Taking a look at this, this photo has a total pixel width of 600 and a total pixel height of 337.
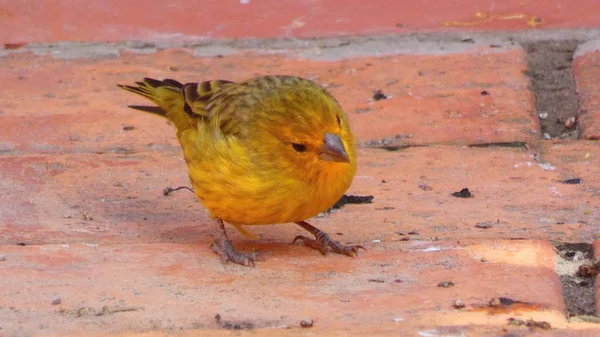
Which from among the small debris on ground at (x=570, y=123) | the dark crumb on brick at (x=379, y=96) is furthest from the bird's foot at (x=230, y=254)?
the small debris on ground at (x=570, y=123)

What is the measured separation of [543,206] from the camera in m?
3.08

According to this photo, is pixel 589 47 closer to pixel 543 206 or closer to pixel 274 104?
pixel 543 206

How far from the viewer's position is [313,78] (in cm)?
390

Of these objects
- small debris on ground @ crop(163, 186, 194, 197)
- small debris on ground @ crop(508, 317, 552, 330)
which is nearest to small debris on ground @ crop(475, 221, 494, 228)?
small debris on ground @ crop(508, 317, 552, 330)

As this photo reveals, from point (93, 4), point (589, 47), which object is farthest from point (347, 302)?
point (93, 4)

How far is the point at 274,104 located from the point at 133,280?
0.64m

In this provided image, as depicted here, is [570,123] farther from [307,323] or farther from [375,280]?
[307,323]

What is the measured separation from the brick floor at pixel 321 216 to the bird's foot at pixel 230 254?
3cm

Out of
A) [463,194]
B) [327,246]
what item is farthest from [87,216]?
[463,194]

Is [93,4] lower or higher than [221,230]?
higher

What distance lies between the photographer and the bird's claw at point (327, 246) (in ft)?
9.43

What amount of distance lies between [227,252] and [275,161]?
0.26m

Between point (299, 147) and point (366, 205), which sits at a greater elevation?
point (299, 147)

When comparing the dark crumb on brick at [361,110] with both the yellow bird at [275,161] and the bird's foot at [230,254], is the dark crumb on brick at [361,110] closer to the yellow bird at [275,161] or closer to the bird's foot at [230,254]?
the yellow bird at [275,161]
